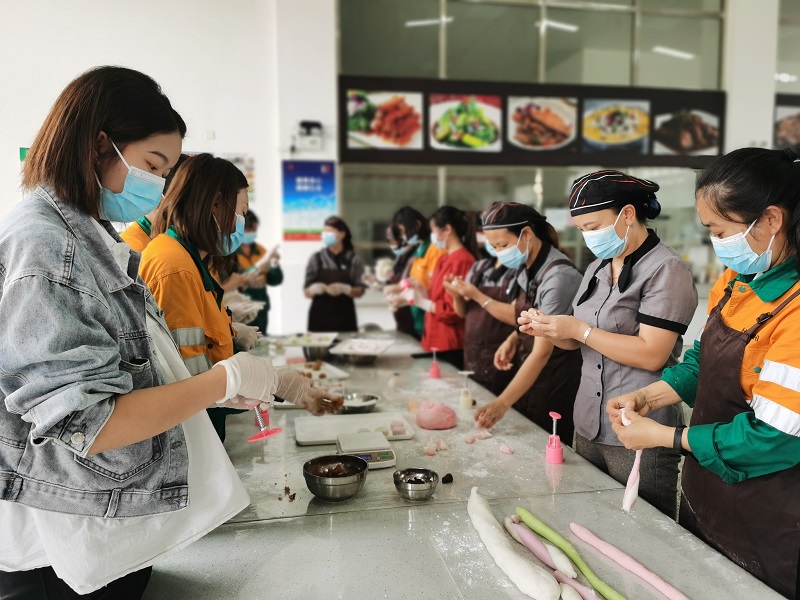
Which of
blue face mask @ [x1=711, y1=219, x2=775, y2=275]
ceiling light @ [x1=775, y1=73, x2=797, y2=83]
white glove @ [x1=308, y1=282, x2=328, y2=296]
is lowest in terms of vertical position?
white glove @ [x1=308, y1=282, x2=328, y2=296]

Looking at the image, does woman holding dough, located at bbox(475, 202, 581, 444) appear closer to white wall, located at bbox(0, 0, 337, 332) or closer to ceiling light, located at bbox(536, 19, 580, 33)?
white wall, located at bbox(0, 0, 337, 332)

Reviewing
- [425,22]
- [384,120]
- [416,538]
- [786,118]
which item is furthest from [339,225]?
[786,118]

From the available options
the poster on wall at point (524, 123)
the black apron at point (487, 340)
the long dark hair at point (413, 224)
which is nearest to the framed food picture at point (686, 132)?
the poster on wall at point (524, 123)

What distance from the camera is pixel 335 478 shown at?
5.06 ft

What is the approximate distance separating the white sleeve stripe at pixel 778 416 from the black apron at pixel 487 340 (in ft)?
5.93

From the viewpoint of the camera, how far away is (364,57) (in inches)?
253

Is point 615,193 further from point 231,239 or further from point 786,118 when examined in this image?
point 786,118

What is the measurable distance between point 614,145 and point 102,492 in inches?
277

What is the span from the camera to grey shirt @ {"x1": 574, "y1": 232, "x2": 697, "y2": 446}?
1.75 m

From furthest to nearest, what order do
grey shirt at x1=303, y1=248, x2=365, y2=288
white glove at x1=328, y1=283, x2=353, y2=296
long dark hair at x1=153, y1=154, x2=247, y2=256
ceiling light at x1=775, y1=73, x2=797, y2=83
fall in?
1. ceiling light at x1=775, y1=73, x2=797, y2=83
2. grey shirt at x1=303, y1=248, x2=365, y2=288
3. white glove at x1=328, y1=283, x2=353, y2=296
4. long dark hair at x1=153, y1=154, x2=247, y2=256

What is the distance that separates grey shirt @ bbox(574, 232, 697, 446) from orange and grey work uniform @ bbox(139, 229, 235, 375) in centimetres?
123

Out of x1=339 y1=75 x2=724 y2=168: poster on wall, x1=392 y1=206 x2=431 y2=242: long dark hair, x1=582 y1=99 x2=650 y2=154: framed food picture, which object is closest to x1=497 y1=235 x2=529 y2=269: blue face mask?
x1=392 y1=206 x2=431 y2=242: long dark hair

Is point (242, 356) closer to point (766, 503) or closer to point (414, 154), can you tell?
point (766, 503)

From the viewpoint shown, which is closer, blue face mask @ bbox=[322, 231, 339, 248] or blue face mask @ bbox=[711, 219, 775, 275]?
blue face mask @ bbox=[711, 219, 775, 275]
